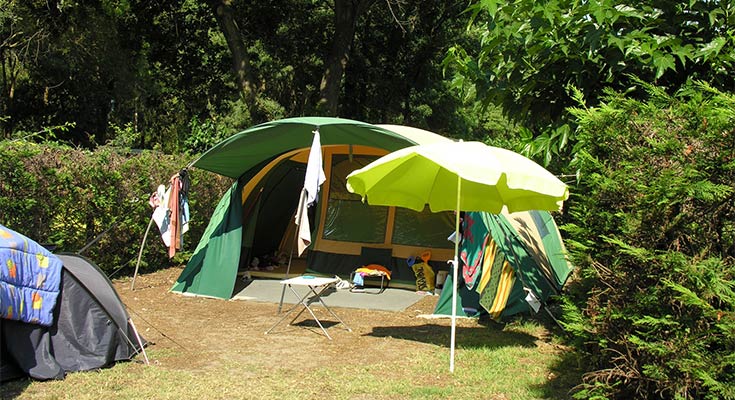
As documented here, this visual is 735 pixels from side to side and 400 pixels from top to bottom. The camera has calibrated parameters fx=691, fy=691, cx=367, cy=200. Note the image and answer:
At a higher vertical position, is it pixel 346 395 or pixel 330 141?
pixel 330 141

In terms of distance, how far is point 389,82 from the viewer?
2062 cm

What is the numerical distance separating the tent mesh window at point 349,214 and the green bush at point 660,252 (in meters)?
5.16

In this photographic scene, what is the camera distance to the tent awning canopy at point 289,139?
24.7ft

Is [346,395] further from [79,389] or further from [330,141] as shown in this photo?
[330,141]

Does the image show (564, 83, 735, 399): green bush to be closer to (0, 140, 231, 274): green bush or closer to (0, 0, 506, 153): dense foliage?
(0, 140, 231, 274): green bush

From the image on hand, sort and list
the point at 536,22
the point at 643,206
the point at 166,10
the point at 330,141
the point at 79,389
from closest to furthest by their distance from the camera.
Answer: the point at 643,206
the point at 79,389
the point at 536,22
the point at 330,141
the point at 166,10

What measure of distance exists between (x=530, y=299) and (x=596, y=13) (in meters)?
2.81

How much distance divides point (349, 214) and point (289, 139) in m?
1.63

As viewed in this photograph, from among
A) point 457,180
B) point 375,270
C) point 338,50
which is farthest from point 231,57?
point 457,180

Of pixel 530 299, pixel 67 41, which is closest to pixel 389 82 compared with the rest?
pixel 67 41

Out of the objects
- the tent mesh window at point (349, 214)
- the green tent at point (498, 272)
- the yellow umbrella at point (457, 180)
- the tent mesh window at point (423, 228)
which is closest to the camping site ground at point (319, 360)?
the green tent at point (498, 272)

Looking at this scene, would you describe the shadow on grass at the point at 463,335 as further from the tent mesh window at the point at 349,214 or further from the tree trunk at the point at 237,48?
the tree trunk at the point at 237,48

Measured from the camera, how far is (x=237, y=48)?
14203 millimetres

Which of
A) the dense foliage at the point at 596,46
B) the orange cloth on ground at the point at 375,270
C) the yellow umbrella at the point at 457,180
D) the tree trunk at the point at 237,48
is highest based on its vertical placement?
the tree trunk at the point at 237,48
